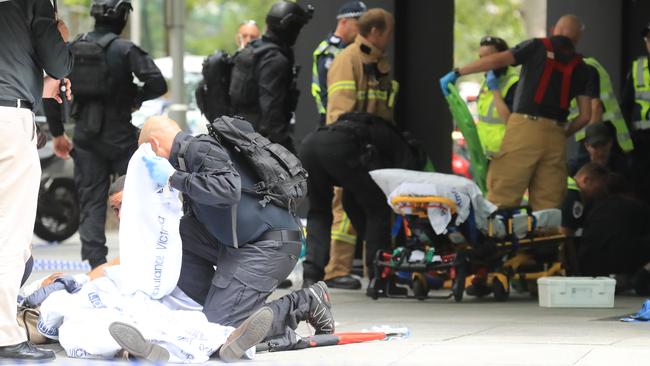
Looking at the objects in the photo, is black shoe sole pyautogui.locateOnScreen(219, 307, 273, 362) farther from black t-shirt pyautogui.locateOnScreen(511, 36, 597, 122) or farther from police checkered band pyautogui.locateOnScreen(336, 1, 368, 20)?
police checkered band pyautogui.locateOnScreen(336, 1, 368, 20)

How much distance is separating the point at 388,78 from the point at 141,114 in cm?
1039

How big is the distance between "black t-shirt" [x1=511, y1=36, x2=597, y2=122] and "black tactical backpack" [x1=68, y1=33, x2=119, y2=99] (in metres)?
3.18

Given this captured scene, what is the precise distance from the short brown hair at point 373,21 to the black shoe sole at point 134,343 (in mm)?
5080

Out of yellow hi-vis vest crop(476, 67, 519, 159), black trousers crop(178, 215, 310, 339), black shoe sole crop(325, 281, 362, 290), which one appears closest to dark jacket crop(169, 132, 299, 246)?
black trousers crop(178, 215, 310, 339)

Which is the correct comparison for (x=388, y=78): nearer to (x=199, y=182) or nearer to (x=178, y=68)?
(x=199, y=182)

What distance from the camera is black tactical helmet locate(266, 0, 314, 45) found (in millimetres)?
12828

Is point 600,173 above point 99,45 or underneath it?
underneath

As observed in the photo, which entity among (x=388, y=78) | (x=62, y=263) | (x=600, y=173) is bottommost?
(x=62, y=263)

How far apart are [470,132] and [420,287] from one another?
138cm

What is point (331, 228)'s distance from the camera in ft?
41.0

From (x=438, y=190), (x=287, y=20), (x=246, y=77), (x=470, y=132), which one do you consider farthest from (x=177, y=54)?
(x=438, y=190)

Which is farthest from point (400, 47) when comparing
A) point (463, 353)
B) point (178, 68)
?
point (463, 353)

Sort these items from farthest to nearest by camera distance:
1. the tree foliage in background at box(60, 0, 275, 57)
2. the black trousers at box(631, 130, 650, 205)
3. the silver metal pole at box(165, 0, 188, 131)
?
the tree foliage in background at box(60, 0, 275, 57) → the silver metal pole at box(165, 0, 188, 131) → the black trousers at box(631, 130, 650, 205)

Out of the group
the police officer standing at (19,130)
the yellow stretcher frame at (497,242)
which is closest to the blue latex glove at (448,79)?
the yellow stretcher frame at (497,242)
